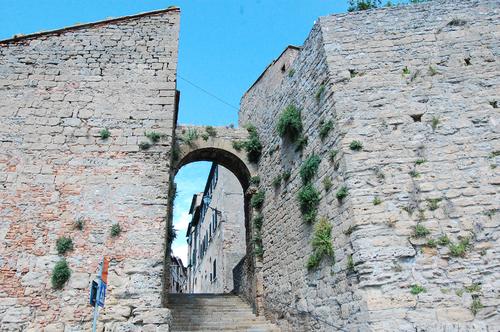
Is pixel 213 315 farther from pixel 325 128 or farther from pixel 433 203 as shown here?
pixel 433 203

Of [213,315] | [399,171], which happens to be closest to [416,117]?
[399,171]

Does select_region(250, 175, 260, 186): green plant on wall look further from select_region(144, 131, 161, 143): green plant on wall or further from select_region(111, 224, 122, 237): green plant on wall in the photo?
select_region(111, 224, 122, 237): green plant on wall

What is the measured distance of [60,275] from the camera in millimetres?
6762

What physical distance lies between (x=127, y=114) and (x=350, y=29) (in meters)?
5.13

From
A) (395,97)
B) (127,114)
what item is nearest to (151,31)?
(127,114)

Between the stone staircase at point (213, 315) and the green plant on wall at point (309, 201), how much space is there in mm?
2922

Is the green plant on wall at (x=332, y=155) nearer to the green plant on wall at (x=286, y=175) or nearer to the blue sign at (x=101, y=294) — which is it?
the green plant on wall at (x=286, y=175)

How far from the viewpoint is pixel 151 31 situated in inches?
368

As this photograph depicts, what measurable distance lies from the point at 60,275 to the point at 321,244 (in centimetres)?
462

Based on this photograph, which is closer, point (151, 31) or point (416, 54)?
point (416, 54)

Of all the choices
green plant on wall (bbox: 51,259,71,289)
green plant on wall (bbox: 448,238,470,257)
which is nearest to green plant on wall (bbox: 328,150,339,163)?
green plant on wall (bbox: 448,238,470,257)

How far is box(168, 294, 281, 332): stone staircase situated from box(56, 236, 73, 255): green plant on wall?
118 inches

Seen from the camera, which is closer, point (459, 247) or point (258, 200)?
point (459, 247)

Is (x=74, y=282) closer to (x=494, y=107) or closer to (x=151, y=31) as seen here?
(x=151, y=31)
